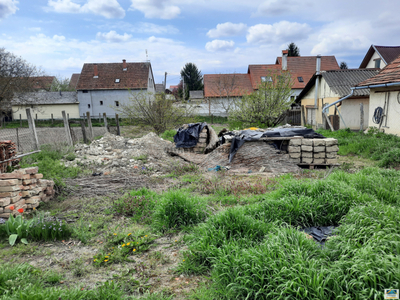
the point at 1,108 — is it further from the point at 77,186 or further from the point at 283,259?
the point at 283,259

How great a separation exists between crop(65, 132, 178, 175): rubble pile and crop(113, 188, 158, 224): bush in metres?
3.29

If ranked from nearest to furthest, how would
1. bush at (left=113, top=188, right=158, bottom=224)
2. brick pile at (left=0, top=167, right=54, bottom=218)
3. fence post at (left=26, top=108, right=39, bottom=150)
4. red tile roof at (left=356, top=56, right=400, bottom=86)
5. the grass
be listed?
brick pile at (left=0, top=167, right=54, bottom=218) < bush at (left=113, top=188, right=158, bottom=224) < the grass < fence post at (left=26, top=108, right=39, bottom=150) < red tile roof at (left=356, top=56, right=400, bottom=86)

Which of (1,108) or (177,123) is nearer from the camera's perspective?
(177,123)

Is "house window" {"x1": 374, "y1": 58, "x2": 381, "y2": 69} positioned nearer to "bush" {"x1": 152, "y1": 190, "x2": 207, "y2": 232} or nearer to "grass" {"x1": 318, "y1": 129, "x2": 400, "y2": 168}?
"grass" {"x1": 318, "y1": 129, "x2": 400, "y2": 168}

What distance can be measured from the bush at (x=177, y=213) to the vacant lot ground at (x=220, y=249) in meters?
0.02

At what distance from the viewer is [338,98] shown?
1767cm

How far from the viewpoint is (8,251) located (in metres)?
3.84

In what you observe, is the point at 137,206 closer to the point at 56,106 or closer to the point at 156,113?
the point at 156,113

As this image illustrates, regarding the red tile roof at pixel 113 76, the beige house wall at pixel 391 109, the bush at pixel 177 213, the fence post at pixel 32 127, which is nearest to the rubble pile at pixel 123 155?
the fence post at pixel 32 127

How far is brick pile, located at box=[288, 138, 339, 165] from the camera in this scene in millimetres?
8477

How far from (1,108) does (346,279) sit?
3336 cm

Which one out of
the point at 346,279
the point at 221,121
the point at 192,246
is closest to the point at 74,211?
the point at 192,246

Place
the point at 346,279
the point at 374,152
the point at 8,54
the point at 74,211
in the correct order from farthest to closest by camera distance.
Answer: the point at 8,54
the point at 374,152
the point at 74,211
the point at 346,279

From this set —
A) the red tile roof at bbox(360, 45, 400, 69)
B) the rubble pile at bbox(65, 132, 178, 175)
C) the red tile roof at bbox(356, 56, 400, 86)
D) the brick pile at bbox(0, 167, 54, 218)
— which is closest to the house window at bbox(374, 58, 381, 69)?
the red tile roof at bbox(360, 45, 400, 69)
